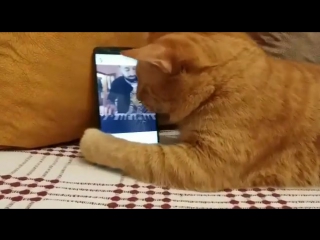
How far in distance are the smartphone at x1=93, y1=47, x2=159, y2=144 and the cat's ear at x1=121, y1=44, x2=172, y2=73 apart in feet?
0.85

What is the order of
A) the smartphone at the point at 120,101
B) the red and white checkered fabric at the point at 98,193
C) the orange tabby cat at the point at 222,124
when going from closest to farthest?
1. the red and white checkered fabric at the point at 98,193
2. the orange tabby cat at the point at 222,124
3. the smartphone at the point at 120,101

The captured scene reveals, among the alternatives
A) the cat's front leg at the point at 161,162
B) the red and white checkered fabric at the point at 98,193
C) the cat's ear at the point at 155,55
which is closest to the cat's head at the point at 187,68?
the cat's ear at the point at 155,55

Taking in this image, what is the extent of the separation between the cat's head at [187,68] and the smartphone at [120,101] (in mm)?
171

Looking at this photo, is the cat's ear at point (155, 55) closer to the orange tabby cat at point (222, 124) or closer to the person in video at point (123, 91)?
the orange tabby cat at point (222, 124)

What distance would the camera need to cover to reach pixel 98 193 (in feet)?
3.20

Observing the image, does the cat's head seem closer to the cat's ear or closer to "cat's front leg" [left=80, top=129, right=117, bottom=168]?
the cat's ear

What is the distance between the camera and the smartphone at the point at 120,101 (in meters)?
1.27

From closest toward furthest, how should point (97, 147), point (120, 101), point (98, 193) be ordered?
point (98, 193) < point (97, 147) < point (120, 101)

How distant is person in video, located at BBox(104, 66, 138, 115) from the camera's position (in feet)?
4.21

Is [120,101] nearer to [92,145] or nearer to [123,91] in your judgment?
[123,91]

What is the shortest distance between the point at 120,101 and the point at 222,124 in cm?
36

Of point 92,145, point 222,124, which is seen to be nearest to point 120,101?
point 92,145
